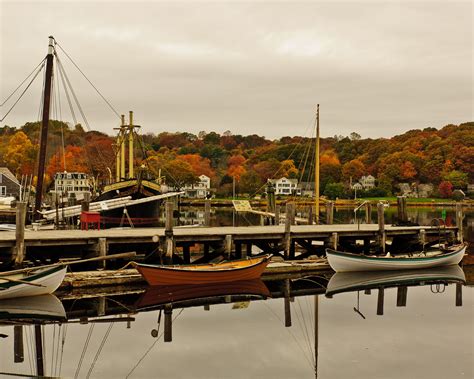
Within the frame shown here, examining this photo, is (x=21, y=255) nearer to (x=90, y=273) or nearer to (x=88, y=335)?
(x=90, y=273)

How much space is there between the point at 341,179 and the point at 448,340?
121677 mm

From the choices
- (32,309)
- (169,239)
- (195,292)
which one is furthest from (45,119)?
(32,309)

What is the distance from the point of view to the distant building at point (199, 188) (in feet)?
447

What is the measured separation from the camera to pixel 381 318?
67.3 feet

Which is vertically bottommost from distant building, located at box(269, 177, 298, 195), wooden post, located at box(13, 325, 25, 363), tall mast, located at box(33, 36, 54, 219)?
wooden post, located at box(13, 325, 25, 363)

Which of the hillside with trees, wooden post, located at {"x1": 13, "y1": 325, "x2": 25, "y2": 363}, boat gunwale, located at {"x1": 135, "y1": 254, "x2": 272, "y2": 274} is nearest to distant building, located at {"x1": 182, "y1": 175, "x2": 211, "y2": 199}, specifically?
the hillside with trees

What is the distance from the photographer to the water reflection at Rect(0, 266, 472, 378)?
50.0 feet

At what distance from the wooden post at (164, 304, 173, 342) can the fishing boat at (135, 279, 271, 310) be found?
48cm

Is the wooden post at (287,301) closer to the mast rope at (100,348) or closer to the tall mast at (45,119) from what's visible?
Answer: the mast rope at (100,348)

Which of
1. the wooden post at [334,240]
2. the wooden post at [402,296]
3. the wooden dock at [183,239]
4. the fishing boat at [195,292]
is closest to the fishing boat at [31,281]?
the wooden dock at [183,239]

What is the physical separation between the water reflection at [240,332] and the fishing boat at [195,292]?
1.6 inches

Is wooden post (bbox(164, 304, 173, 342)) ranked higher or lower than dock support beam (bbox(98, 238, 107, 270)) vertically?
lower

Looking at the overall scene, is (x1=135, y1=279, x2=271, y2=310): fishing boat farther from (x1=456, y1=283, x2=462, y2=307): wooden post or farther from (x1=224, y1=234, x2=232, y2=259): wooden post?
(x1=456, y1=283, x2=462, y2=307): wooden post

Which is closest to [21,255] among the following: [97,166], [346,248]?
[346,248]
